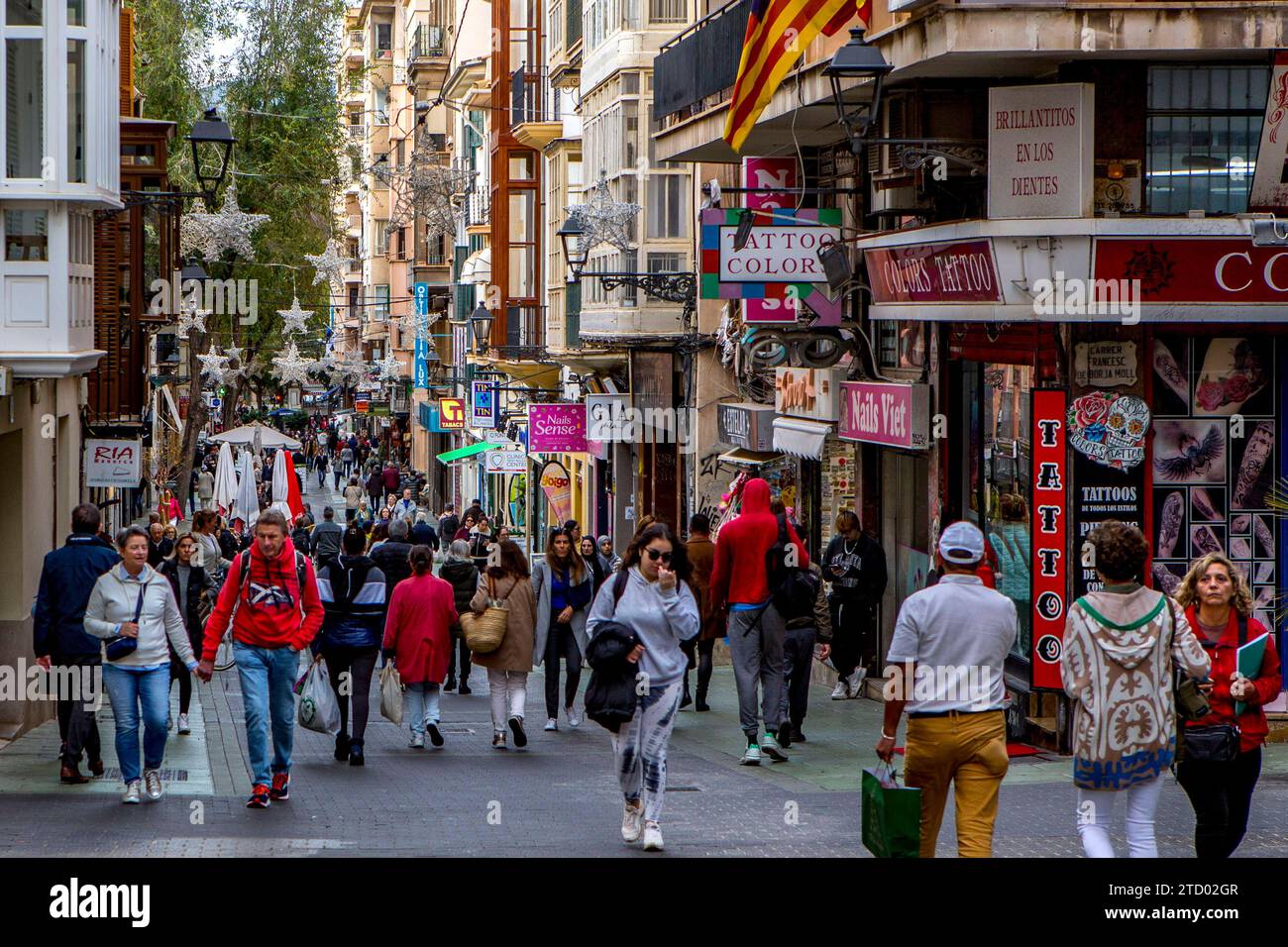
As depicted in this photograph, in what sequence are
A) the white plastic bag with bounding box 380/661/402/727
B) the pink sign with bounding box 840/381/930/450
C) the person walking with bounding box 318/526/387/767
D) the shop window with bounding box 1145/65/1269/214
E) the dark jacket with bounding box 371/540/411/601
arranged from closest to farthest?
1. the person walking with bounding box 318/526/387/767
2. the shop window with bounding box 1145/65/1269/214
3. the white plastic bag with bounding box 380/661/402/727
4. the dark jacket with bounding box 371/540/411/601
5. the pink sign with bounding box 840/381/930/450

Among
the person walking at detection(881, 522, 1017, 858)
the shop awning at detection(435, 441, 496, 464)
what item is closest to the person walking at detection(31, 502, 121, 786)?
the person walking at detection(881, 522, 1017, 858)

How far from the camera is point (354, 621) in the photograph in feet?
46.1

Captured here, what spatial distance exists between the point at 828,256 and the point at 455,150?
44.9 metres

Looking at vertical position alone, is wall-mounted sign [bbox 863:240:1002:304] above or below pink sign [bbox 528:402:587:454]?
above

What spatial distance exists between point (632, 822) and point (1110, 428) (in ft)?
17.7

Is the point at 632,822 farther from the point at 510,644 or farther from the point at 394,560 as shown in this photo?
the point at 394,560

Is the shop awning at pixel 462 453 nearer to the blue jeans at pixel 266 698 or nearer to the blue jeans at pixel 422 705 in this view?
the blue jeans at pixel 422 705

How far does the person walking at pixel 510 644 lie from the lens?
15478 millimetres

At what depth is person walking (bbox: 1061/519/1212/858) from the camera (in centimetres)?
795

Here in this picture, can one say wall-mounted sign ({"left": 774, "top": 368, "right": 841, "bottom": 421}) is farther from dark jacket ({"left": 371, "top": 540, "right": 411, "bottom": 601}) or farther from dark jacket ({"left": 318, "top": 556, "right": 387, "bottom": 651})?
dark jacket ({"left": 318, "top": 556, "right": 387, "bottom": 651})

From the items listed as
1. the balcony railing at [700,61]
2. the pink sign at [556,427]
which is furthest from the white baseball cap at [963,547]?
the pink sign at [556,427]

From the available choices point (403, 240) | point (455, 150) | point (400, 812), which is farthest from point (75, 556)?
point (403, 240)

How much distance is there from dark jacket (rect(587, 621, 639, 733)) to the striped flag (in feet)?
26.0

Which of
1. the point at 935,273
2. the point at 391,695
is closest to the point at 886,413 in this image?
the point at 935,273
